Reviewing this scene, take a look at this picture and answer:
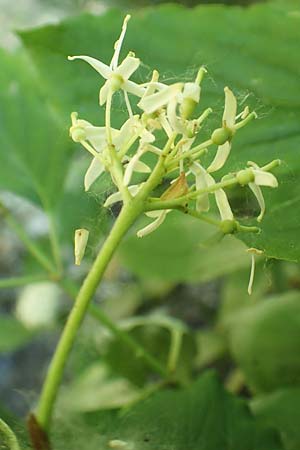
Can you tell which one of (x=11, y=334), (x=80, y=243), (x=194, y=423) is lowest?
(x=11, y=334)

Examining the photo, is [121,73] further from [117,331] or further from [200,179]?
[117,331]

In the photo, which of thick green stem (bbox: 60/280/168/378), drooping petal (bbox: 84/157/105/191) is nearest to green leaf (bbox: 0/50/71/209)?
thick green stem (bbox: 60/280/168/378)

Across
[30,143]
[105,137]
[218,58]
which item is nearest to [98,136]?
[105,137]

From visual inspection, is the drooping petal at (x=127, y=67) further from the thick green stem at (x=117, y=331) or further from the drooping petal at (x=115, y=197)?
the thick green stem at (x=117, y=331)

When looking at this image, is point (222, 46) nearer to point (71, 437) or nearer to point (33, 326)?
point (71, 437)

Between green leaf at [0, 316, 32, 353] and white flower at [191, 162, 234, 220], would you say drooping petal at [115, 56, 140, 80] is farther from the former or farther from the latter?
green leaf at [0, 316, 32, 353]

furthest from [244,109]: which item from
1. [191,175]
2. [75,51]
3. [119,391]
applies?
[119,391]
